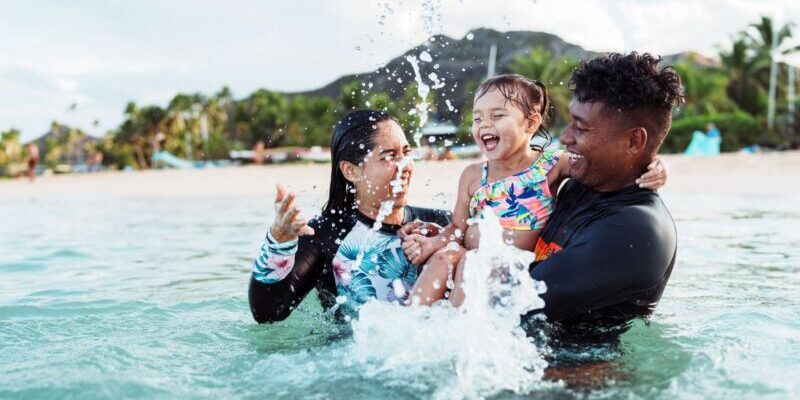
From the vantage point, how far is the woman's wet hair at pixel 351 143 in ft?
13.5

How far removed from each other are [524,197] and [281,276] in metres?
1.25

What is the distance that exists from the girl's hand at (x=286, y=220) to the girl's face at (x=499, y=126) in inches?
41.4

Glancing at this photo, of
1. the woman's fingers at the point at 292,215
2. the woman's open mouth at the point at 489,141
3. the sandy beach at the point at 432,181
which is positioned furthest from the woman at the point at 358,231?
the sandy beach at the point at 432,181

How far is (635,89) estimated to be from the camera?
3348 millimetres

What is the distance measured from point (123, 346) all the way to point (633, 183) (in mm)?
2818

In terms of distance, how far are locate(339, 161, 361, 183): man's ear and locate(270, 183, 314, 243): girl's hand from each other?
647mm

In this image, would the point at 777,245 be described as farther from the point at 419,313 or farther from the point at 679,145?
the point at 679,145

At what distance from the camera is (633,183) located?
3.51 m

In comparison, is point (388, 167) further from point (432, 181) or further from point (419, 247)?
point (432, 181)

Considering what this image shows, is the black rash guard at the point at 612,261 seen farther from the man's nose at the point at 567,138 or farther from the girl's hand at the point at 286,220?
the girl's hand at the point at 286,220

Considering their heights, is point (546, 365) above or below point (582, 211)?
below

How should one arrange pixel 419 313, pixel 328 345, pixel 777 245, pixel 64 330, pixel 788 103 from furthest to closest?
pixel 788 103 → pixel 777 245 → pixel 64 330 → pixel 328 345 → pixel 419 313

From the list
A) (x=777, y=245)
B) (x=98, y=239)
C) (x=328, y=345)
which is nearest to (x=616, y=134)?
(x=328, y=345)

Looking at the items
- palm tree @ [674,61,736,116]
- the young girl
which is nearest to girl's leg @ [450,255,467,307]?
the young girl
